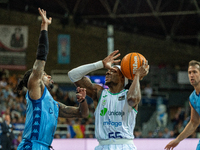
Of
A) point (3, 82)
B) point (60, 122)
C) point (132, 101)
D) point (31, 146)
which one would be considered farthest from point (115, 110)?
point (3, 82)

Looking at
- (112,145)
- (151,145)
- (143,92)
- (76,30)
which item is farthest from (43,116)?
(76,30)

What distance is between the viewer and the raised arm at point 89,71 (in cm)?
485

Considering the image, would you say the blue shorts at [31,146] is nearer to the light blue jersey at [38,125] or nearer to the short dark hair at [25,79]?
the light blue jersey at [38,125]

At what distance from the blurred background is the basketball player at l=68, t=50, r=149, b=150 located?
1145cm

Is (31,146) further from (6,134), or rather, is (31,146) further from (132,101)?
(6,134)

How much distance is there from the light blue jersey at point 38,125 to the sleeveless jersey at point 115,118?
0.78 meters

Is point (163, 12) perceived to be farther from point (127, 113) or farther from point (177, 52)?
point (127, 113)

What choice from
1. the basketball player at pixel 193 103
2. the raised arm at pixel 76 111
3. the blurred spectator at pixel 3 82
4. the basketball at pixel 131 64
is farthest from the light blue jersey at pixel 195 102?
the blurred spectator at pixel 3 82

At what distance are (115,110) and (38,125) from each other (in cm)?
123

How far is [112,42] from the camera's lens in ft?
73.3

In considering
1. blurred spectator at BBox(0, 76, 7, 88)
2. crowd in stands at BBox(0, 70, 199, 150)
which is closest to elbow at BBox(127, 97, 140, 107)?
crowd in stands at BBox(0, 70, 199, 150)

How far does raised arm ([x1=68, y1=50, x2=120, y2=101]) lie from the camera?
4.85 meters

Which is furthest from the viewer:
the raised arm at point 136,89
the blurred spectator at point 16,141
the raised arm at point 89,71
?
the blurred spectator at point 16,141

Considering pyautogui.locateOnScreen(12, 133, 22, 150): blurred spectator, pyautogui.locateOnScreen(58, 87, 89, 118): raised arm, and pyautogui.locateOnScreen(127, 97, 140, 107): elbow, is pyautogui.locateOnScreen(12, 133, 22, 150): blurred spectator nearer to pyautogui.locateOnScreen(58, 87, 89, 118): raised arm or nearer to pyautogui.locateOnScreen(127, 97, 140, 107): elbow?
pyautogui.locateOnScreen(58, 87, 89, 118): raised arm
